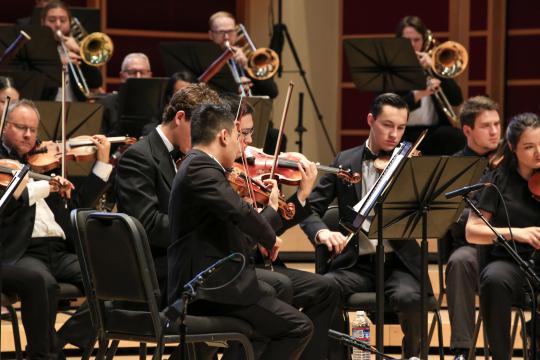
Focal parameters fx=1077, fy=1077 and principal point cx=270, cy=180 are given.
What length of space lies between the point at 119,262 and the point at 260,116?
8.21 ft

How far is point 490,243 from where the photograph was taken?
5.11 metres

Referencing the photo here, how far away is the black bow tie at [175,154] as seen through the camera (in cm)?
463

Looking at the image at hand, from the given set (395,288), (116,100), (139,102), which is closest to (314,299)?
(395,288)

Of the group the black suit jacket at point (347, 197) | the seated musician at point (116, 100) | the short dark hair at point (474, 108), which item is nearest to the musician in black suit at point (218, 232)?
the black suit jacket at point (347, 197)

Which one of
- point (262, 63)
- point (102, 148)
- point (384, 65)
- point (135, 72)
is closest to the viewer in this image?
point (102, 148)

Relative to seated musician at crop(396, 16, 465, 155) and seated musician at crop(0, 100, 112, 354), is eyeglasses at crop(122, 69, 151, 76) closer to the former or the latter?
seated musician at crop(396, 16, 465, 155)

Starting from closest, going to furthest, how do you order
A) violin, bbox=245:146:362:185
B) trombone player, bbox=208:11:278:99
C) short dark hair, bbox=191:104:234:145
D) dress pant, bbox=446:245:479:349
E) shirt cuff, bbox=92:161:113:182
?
short dark hair, bbox=191:104:234:145 < violin, bbox=245:146:362:185 < dress pant, bbox=446:245:479:349 < shirt cuff, bbox=92:161:113:182 < trombone player, bbox=208:11:278:99

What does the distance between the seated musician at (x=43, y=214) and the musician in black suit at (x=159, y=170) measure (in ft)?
2.23

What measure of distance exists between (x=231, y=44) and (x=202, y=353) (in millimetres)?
3983

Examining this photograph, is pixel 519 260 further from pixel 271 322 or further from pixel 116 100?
pixel 116 100

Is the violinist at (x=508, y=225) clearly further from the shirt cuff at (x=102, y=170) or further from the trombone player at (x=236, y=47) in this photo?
the trombone player at (x=236, y=47)

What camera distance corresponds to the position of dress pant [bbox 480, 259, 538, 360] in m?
4.95

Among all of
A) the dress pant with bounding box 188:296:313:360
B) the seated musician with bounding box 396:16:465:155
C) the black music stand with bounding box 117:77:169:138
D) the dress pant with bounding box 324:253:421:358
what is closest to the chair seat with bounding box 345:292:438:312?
the dress pant with bounding box 324:253:421:358

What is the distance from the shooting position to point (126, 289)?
387 cm
